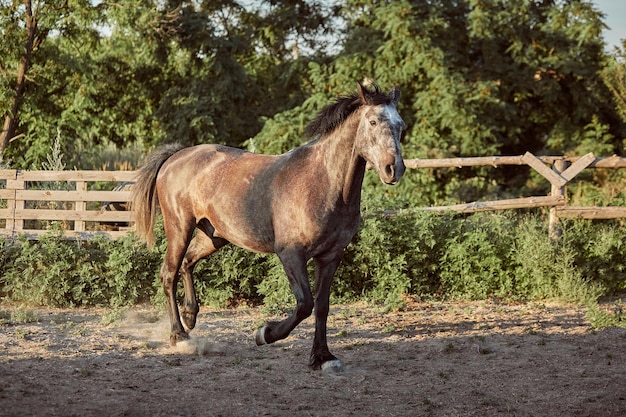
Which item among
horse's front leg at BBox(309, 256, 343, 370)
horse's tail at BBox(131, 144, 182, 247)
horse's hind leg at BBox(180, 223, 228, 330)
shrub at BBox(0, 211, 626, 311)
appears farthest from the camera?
shrub at BBox(0, 211, 626, 311)

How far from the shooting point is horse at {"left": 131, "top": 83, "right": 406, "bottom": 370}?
531 cm

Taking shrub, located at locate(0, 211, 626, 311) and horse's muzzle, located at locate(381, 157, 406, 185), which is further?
shrub, located at locate(0, 211, 626, 311)

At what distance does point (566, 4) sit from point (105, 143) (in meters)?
12.4

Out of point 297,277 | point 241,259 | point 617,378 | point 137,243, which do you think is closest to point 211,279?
point 241,259

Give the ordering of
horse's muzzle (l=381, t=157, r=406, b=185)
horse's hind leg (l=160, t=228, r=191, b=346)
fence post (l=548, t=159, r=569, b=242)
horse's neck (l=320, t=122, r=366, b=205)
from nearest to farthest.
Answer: horse's muzzle (l=381, t=157, r=406, b=185)
horse's neck (l=320, t=122, r=366, b=205)
horse's hind leg (l=160, t=228, r=191, b=346)
fence post (l=548, t=159, r=569, b=242)

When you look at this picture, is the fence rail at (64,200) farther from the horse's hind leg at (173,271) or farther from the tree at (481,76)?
the tree at (481,76)

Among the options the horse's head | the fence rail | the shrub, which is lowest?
the shrub

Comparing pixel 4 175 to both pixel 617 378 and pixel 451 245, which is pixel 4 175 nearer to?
pixel 451 245

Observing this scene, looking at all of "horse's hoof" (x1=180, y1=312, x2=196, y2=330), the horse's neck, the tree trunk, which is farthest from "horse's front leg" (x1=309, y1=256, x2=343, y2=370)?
the tree trunk

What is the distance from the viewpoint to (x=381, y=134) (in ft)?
16.8

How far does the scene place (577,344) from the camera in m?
6.29

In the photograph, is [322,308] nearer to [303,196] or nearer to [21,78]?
[303,196]

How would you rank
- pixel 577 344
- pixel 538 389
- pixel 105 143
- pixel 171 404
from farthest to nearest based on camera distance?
pixel 105 143
pixel 577 344
pixel 538 389
pixel 171 404

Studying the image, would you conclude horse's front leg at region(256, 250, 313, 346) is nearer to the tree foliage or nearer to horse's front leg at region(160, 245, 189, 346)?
horse's front leg at region(160, 245, 189, 346)
